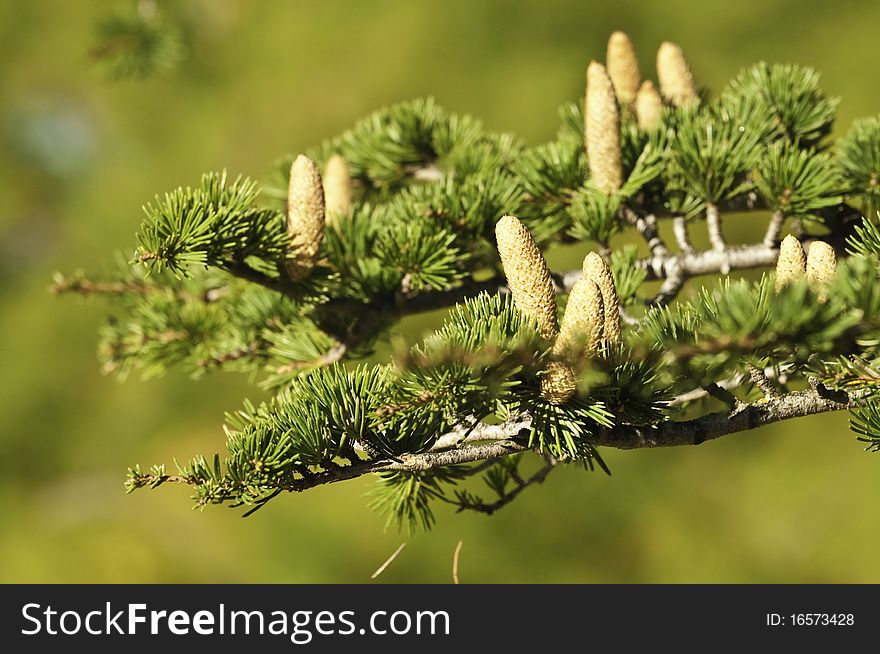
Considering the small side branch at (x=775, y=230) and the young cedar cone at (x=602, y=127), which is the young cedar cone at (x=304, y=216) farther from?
the small side branch at (x=775, y=230)

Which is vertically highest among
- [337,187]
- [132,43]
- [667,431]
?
[132,43]

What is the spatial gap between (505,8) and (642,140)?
1531 mm

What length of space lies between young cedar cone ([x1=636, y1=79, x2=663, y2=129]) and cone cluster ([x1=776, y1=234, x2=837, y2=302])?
284 millimetres

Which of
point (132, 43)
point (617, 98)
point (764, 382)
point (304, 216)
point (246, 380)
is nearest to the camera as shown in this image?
point (764, 382)

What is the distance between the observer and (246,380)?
2.06m

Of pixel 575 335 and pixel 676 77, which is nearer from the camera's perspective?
pixel 575 335

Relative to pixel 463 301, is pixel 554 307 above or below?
below

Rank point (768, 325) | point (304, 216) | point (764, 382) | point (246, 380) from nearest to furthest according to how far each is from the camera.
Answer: point (768, 325)
point (764, 382)
point (304, 216)
point (246, 380)

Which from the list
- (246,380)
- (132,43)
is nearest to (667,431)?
(132,43)

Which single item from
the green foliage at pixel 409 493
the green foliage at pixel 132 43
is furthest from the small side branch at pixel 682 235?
the green foliage at pixel 132 43

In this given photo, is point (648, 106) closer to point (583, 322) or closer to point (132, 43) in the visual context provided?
point (583, 322)

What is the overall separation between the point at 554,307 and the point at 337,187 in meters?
0.30

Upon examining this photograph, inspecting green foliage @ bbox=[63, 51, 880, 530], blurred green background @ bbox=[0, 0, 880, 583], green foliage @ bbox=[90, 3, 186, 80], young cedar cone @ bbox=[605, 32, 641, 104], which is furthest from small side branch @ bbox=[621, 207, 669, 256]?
blurred green background @ bbox=[0, 0, 880, 583]

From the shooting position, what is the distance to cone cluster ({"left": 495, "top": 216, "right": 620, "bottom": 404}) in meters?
0.41
